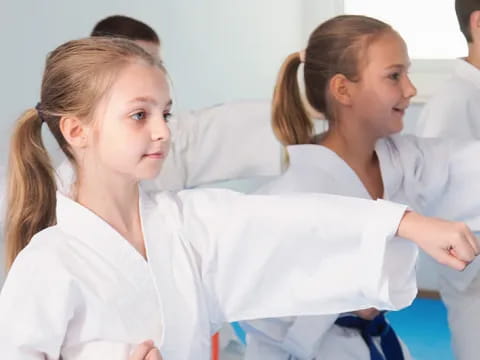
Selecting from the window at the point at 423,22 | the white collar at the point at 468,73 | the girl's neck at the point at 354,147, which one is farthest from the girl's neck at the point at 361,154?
the window at the point at 423,22

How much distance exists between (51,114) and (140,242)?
0.74 feet

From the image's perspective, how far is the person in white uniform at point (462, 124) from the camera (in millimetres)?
2047

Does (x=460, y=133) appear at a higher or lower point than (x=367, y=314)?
higher

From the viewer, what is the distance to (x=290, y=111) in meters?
2.04

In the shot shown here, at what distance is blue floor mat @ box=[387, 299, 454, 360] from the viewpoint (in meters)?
3.04

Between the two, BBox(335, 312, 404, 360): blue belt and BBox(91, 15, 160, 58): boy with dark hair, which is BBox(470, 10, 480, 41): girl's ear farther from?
BBox(335, 312, 404, 360): blue belt

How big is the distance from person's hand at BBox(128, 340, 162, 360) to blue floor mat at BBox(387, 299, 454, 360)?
1.76 metres

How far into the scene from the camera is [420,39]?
140 inches

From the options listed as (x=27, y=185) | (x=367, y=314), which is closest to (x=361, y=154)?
(x=367, y=314)

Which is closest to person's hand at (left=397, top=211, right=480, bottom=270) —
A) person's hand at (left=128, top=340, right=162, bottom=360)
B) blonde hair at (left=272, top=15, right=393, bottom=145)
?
person's hand at (left=128, top=340, right=162, bottom=360)

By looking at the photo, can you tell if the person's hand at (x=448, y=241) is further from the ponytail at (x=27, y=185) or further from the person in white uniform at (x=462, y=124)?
the person in white uniform at (x=462, y=124)

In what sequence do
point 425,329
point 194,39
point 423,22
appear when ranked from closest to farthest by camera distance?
point 425,329 → point 194,39 → point 423,22

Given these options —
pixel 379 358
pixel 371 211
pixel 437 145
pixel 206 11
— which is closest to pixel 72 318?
pixel 371 211

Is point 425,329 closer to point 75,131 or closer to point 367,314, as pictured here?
point 367,314
